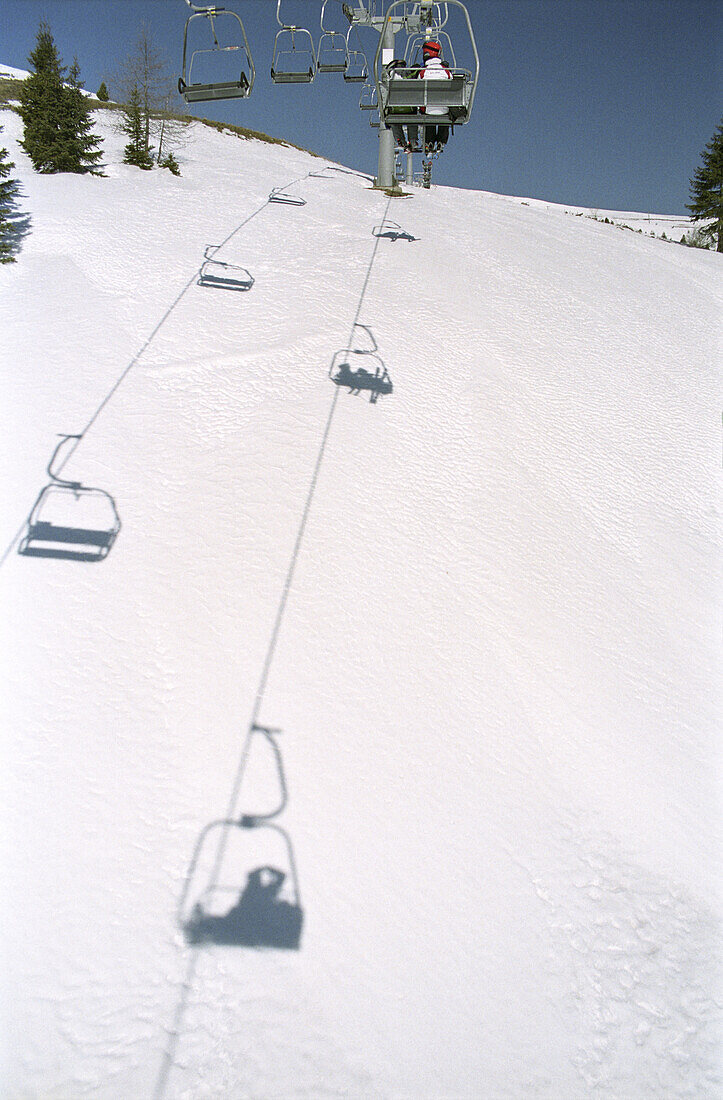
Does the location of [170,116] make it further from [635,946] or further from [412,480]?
[635,946]

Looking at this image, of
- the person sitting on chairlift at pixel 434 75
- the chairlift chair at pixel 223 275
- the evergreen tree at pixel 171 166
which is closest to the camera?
the person sitting on chairlift at pixel 434 75

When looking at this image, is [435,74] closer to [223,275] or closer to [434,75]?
[434,75]

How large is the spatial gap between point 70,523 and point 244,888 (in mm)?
3092

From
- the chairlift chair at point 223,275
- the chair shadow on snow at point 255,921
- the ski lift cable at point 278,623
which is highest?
the chairlift chair at point 223,275

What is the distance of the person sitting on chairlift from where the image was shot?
4.66m

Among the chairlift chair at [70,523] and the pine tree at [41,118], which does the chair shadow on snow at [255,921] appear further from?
the pine tree at [41,118]

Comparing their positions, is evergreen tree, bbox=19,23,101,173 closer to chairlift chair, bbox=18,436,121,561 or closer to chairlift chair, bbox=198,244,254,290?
chairlift chair, bbox=198,244,254,290

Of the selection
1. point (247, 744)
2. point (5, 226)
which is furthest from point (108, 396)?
point (5, 226)

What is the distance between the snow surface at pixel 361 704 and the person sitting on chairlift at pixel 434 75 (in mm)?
2011

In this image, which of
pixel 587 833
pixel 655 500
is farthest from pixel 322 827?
pixel 655 500

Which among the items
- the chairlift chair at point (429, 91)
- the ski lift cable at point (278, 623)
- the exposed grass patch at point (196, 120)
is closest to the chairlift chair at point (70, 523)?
the ski lift cable at point (278, 623)

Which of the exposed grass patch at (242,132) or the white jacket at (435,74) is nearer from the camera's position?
the white jacket at (435,74)

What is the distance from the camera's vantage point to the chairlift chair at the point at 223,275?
26.2ft

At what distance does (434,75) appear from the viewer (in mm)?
4707
